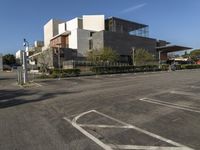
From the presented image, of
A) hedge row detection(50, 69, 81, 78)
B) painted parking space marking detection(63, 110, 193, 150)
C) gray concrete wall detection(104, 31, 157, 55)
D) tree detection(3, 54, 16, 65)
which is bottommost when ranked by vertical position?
painted parking space marking detection(63, 110, 193, 150)

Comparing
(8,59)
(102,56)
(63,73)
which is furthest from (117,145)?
(8,59)

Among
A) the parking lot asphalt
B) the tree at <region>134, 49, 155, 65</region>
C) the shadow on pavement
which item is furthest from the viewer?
the tree at <region>134, 49, 155, 65</region>

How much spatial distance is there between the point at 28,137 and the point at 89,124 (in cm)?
194

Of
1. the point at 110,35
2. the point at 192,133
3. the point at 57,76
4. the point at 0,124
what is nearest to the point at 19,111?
the point at 0,124

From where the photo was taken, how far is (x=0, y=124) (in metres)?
6.98

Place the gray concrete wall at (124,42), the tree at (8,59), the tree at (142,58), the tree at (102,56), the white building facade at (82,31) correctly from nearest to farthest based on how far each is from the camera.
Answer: the tree at (102,56)
the tree at (142,58)
the gray concrete wall at (124,42)
the white building facade at (82,31)
the tree at (8,59)

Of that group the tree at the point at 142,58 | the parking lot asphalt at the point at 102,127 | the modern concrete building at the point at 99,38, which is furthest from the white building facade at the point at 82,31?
the parking lot asphalt at the point at 102,127

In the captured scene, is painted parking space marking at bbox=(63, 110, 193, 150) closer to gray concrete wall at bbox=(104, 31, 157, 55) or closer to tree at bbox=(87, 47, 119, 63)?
tree at bbox=(87, 47, 119, 63)

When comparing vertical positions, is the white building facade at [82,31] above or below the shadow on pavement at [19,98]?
above

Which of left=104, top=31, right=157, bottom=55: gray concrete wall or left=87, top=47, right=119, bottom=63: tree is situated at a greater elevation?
left=104, top=31, right=157, bottom=55: gray concrete wall

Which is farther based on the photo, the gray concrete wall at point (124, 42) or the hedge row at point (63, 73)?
the gray concrete wall at point (124, 42)

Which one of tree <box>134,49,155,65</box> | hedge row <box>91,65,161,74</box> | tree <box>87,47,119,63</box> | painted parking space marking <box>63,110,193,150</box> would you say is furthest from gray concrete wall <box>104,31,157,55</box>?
painted parking space marking <box>63,110,193,150</box>

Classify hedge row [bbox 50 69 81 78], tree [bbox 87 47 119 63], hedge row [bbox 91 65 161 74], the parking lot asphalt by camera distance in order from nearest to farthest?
the parking lot asphalt
hedge row [bbox 50 69 81 78]
hedge row [bbox 91 65 161 74]
tree [bbox 87 47 119 63]

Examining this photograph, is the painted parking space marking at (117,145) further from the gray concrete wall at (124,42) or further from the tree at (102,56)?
the gray concrete wall at (124,42)
